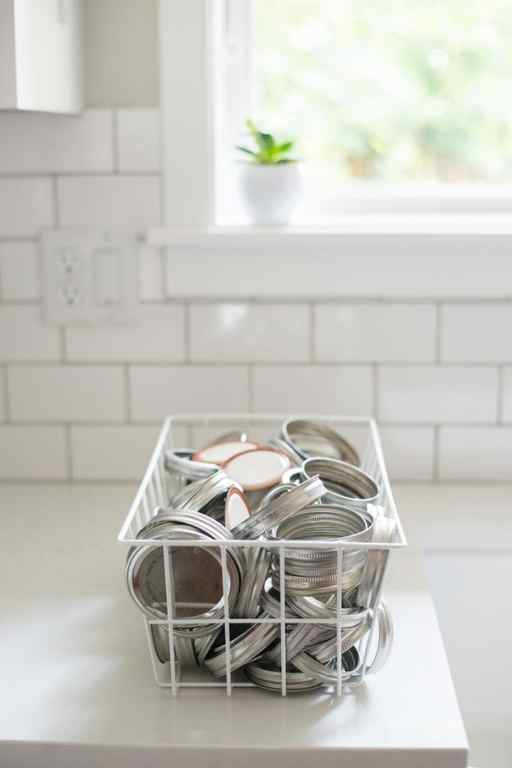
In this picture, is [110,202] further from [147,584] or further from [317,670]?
[317,670]

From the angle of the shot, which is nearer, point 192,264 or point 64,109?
point 64,109

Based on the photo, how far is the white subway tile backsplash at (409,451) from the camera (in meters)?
1.34

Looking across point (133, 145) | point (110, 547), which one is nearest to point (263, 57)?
point (133, 145)

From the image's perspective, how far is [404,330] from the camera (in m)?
1.31

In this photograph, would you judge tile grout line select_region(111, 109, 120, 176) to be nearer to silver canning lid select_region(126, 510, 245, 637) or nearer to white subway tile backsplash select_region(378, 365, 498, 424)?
white subway tile backsplash select_region(378, 365, 498, 424)

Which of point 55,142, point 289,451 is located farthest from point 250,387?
point 55,142

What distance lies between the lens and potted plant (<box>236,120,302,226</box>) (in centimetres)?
127

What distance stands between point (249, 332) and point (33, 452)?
13.7 inches

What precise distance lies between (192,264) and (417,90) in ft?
1.53

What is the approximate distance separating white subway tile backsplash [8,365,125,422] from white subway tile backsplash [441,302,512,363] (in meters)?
0.45

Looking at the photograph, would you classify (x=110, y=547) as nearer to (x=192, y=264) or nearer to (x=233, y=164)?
(x=192, y=264)

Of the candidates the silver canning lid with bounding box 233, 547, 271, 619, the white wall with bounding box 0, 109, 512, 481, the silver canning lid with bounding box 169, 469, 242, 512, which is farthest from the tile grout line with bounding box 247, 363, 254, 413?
the silver canning lid with bounding box 233, 547, 271, 619

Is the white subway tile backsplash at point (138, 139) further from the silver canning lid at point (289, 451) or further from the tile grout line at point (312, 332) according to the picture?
the silver canning lid at point (289, 451)

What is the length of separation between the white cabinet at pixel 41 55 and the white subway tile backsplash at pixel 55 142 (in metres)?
0.03
